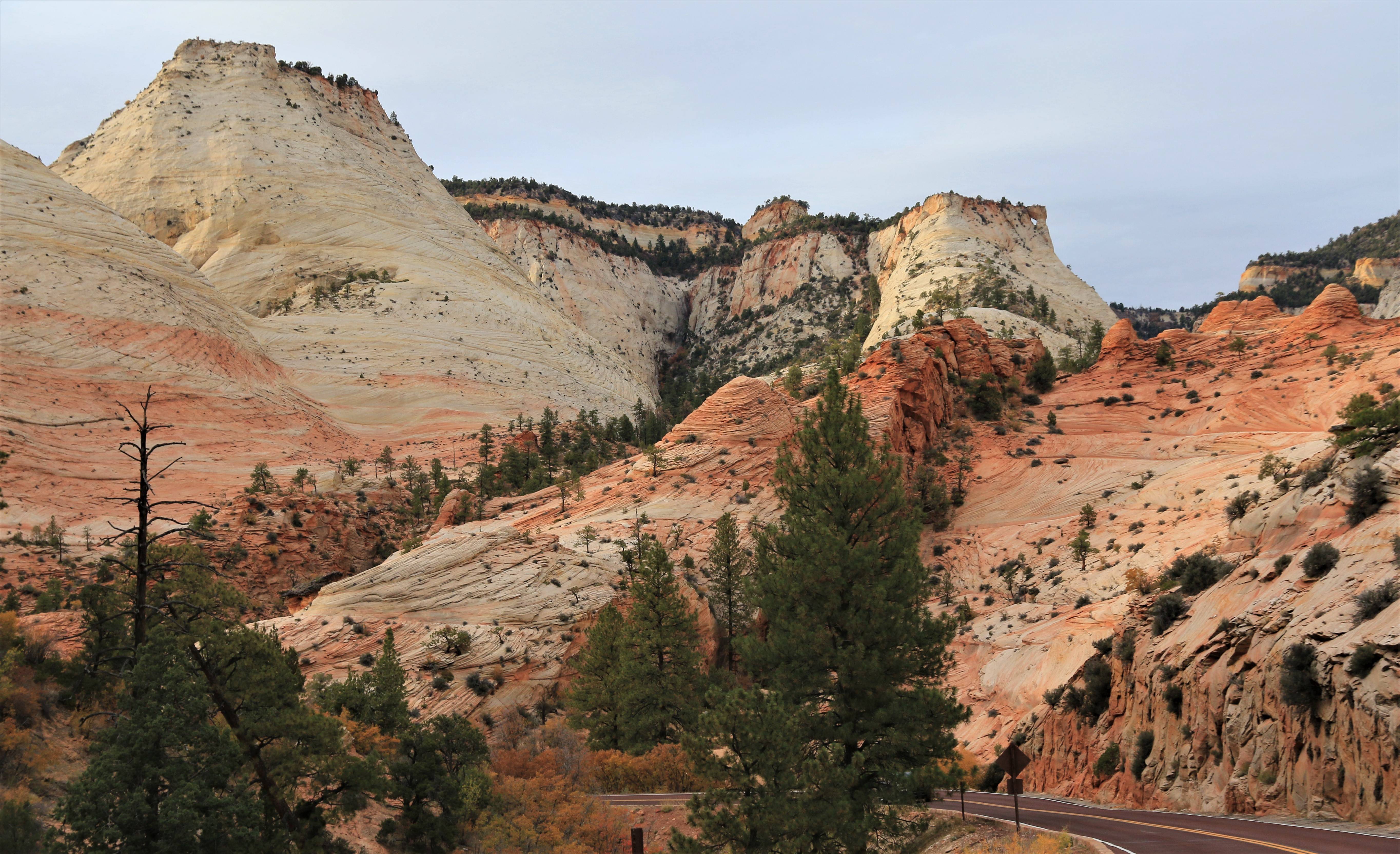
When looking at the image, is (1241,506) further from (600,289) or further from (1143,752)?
(600,289)

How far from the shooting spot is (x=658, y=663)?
31844 millimetres

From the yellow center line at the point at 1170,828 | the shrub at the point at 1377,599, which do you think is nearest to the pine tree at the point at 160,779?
the yellow center line at the point at 1170,828

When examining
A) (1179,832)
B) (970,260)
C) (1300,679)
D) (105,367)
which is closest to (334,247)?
(105,367)

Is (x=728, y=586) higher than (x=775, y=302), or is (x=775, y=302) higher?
(x=775, y=302)

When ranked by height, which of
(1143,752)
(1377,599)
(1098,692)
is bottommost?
(1143,752)

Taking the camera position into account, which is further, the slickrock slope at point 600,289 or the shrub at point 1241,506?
the slickrock slope at point 600,289

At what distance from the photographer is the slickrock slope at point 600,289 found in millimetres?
125500

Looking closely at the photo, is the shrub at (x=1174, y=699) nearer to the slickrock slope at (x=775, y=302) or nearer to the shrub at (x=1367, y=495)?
the shrub at (x=1367, y=495)

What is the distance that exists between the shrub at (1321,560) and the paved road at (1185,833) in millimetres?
4913

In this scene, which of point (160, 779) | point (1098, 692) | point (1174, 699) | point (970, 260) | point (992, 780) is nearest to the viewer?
point (160, 779)

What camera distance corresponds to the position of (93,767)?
42.4 ft

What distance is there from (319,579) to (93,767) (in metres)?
28.9

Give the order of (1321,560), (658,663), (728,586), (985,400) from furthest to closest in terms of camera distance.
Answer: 1. (985,400)
2. (728,586)
3. (658,663)
4. (1321,560)

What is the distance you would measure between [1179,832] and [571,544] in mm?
32305
